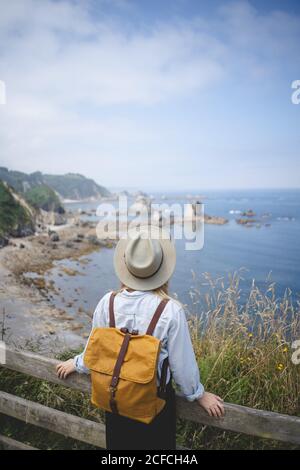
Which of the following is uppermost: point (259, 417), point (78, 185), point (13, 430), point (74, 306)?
point (78, 185)

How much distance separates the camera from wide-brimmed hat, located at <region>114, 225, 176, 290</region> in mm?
1740

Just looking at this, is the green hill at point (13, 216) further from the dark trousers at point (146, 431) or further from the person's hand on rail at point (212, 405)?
the person's hand on rail at point (212, 405)

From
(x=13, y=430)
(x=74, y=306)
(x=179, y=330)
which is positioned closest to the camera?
(x=179, y=330)

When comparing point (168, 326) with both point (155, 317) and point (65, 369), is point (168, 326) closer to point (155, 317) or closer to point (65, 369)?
point (155, 317)

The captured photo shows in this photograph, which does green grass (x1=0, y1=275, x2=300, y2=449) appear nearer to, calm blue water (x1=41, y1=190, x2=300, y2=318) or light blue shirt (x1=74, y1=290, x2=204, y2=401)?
light blue shirt (x1=74, y1=290, x2=204, y2=401)

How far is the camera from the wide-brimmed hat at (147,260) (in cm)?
174

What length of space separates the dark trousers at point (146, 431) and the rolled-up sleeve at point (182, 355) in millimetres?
131

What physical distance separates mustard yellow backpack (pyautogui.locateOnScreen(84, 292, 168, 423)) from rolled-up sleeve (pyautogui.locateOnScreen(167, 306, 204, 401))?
69 mm

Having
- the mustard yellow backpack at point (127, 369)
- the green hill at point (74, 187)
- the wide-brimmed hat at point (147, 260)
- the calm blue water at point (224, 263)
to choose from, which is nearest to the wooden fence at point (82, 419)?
the mustard yellow backpack at point (127, 369)
